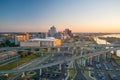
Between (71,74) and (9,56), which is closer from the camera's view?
(71,74)

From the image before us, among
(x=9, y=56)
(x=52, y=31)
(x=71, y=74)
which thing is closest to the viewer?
(x=71, y=74)

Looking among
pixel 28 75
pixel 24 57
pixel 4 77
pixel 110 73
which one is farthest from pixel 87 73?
pixel 24 57

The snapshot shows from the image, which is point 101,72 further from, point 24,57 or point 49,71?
point 24,57

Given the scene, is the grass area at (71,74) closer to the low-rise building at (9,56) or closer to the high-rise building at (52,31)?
the low-rise building at (9,56)

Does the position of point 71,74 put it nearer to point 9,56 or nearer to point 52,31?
point 9,56

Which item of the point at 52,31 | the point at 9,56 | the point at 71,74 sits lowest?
the point at 71,74

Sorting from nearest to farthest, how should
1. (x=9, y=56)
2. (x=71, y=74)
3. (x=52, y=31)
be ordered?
(x=71, y=74), (x=9, y=56), (x=52, y=31)

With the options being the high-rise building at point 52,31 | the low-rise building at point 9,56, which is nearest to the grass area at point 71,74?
the low-rise building at point 9,56

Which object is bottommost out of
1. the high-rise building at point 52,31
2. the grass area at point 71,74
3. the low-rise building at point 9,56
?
the grass area at point 71,74

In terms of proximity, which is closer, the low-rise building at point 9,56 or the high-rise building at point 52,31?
the low-rise building at point 9,56

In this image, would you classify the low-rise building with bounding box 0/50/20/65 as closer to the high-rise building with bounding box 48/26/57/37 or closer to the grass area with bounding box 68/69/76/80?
the grass area with bounding box 68/69/76/80

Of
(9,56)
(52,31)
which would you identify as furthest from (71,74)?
(52,31)

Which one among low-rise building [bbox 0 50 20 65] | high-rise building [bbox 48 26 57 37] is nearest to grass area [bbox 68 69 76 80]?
low-rise building [bbox 0 50 20 65]

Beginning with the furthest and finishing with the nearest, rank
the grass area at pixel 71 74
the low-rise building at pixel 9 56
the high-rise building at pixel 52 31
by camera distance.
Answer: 1. the high-rise building at pixel 52 31
2. the low-rise building at pixel 9 56
3. the grass area at pixel 71 74
